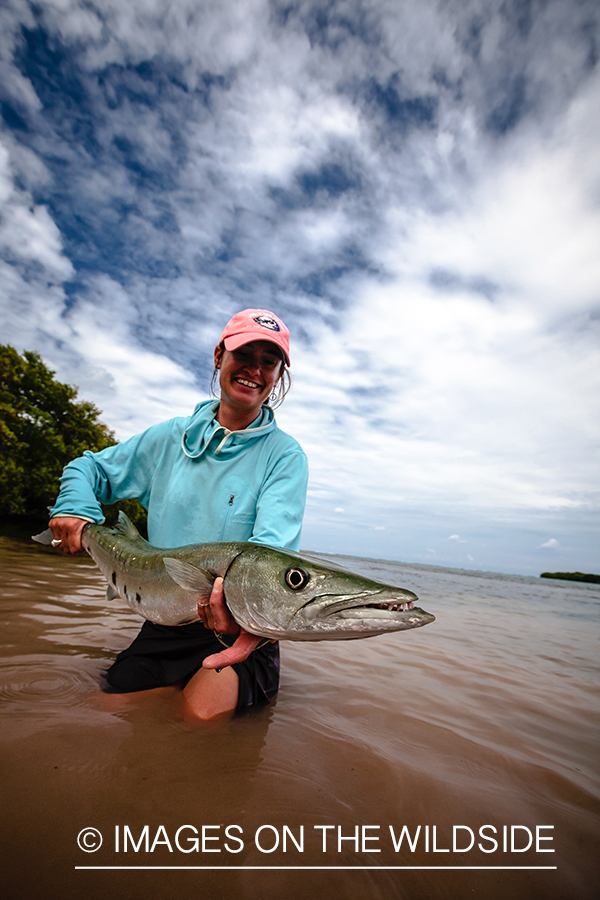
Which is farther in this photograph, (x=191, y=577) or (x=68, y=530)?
(x=68, y=530)

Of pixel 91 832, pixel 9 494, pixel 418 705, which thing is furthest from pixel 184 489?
pixel 9 494

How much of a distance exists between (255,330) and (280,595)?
2.11 meters

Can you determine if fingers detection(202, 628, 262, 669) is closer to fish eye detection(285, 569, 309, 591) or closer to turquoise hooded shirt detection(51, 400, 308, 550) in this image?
fish eye detection(285, 569, 309, 591)

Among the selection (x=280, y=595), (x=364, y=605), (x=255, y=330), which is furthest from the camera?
(x=255, y=330)

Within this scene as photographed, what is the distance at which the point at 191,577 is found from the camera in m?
2.15

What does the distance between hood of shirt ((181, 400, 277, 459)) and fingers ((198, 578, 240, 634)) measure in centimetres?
138

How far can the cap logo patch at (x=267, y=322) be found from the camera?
3244mm

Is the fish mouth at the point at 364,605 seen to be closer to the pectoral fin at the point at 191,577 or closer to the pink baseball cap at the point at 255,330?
the pectoral fin at the point at 191,577

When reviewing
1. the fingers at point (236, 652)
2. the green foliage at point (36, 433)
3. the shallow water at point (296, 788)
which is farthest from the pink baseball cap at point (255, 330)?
the green foliage at point (36, 433)

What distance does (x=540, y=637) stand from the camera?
7.45 metres

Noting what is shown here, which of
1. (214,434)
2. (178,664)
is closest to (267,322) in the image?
(214,434)

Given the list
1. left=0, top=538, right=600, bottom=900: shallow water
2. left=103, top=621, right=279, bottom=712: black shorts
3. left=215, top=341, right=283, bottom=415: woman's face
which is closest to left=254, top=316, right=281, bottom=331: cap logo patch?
left=215, top=341, right=283, bottom=415: woman's face

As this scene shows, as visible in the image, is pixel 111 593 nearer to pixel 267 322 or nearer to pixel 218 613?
pixel 218 613

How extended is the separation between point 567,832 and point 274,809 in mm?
1485
